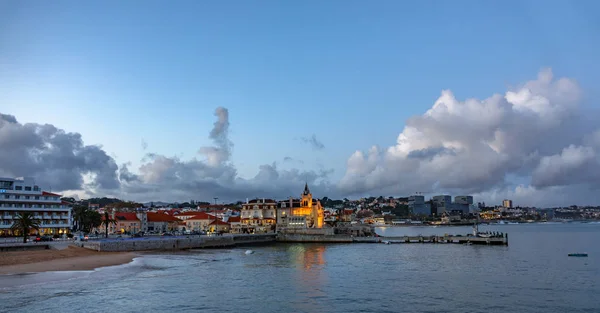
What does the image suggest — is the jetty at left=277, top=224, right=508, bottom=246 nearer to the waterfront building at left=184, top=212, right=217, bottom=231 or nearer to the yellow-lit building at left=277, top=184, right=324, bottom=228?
the yellow-lit building at left=277, top=184, right=324, bottom=228

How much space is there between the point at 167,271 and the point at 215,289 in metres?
14.8

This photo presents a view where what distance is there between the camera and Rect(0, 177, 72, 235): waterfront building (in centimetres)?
9375

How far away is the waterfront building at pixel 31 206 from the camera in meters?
93.8

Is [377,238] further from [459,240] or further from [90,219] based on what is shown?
[90,219]

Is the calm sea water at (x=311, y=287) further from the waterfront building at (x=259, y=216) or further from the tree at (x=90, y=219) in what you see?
the waterfront building at (x=259, y=216)

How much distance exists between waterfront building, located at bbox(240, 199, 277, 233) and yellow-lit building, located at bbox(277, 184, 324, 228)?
2.38m

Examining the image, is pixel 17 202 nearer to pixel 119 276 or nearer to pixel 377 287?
pixel 119 276

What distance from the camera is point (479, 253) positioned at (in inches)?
3533

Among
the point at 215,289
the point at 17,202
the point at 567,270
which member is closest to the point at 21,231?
the point at 17,202

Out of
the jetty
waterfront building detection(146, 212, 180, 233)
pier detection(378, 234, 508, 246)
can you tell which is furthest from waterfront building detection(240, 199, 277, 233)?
pier detection(378, 234, 508, 246)

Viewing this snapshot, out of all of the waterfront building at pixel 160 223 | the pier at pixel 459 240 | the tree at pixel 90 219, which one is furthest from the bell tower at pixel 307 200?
the tree at pixel 90 219

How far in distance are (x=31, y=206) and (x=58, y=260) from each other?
1634 inches

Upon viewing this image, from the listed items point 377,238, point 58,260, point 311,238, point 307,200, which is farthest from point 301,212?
point 58,260

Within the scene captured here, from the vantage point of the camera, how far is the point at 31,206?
98.1 meters
